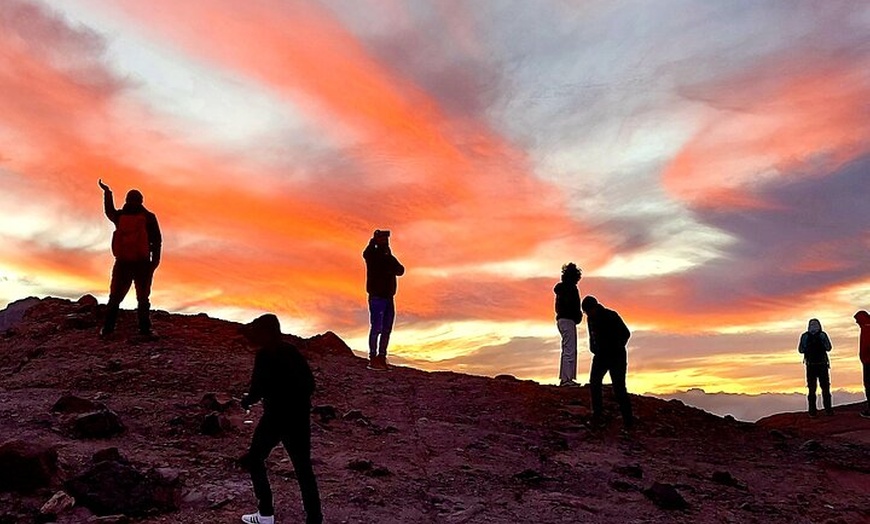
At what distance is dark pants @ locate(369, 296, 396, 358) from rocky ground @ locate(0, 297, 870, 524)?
0.58m

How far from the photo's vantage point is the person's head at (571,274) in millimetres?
16109

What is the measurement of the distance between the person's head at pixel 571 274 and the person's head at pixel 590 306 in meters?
2.28

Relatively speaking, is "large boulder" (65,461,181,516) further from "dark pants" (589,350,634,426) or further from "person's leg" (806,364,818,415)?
"person's leg" (806,364,818,415)

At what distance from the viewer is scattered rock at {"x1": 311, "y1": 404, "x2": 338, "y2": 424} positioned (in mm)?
12164

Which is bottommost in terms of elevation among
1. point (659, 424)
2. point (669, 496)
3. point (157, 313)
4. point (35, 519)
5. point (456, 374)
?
point (35, 519)

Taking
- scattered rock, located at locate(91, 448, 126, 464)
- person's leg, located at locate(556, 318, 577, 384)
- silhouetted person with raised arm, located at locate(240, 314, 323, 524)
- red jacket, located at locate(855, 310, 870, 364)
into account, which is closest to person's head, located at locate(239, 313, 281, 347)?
silhouetted person with raised arm, located at locate(240, 314, 323, 524)

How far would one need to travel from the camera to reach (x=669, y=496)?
10.2m

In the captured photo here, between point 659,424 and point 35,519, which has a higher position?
point 659,424

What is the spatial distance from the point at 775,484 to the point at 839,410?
11827mm

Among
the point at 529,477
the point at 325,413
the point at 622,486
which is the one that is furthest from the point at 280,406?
the point at 622,486

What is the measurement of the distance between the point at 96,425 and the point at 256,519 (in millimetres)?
3499

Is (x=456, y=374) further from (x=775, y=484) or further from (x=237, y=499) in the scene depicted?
(x=237, y=499)

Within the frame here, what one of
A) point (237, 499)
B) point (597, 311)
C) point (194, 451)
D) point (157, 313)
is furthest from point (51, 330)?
point (597, 311)

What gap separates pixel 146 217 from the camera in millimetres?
14453
